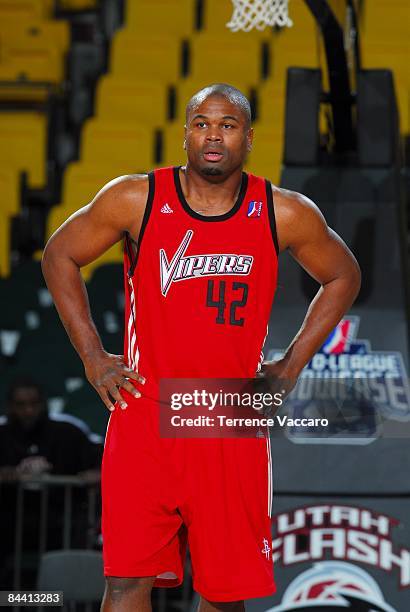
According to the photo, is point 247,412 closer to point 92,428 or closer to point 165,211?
point 165,211

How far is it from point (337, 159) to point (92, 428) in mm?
2963

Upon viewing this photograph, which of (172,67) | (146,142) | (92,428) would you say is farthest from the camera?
(172,67)

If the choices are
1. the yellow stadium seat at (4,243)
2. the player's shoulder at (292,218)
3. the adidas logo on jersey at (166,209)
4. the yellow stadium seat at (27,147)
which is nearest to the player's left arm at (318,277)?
the player's shoulder at (292,218)

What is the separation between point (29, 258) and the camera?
924 centimetres

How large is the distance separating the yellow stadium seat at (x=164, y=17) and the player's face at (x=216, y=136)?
699 centimetres

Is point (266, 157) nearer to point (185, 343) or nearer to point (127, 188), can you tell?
point (127, 188)

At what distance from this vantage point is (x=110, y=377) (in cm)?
374

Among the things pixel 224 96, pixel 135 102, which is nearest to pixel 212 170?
pixel 224 96

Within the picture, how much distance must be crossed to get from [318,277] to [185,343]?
0.58 meters

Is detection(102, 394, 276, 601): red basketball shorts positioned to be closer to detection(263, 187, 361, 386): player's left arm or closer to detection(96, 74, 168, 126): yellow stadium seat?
detection(263, 187, 361, 386): player's left arm

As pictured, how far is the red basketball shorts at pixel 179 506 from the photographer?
145 inches

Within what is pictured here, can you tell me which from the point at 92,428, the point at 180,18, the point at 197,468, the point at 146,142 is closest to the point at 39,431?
the point at 92,428

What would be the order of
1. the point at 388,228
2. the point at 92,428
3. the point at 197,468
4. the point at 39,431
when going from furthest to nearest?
1. the point at 92,428
2. the point at 39,431
3. the point at 388,228
4. the point at 197,468

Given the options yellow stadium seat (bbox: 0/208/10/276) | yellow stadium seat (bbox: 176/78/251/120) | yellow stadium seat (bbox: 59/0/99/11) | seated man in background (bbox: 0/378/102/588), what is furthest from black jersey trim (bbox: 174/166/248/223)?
yellow stadium seat (bbox: 59/0/99/11)
